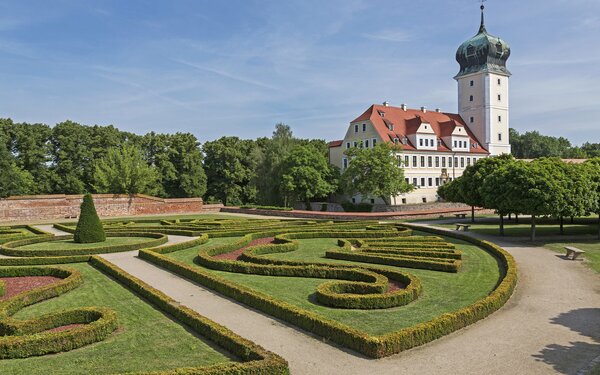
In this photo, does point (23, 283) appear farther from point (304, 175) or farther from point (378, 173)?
point (304, 175)

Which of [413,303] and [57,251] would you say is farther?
[57,251]

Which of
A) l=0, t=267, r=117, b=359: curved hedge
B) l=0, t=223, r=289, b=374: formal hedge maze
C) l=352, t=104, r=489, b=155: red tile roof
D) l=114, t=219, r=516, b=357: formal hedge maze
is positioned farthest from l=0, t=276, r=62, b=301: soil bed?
l=352, t=104, r=489, b=155: red tile roof

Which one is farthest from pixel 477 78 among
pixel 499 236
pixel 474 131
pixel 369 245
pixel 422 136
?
pixel 369 245

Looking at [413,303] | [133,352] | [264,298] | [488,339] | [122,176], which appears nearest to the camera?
[133,352]

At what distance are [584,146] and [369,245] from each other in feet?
331

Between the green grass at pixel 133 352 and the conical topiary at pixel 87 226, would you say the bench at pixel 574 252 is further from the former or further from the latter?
the conical topiary at pixel 87 226

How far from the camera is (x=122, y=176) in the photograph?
56281 millimetres

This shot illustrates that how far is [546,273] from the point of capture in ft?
59.1

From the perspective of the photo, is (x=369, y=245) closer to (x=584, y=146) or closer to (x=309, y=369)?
(x=309, y=369)

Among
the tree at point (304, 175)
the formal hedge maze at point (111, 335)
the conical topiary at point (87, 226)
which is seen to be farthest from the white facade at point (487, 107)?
the formal hedge maze at point (111, 335)

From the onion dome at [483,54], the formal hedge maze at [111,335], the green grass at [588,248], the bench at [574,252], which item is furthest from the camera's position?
the onion dome at [483,54]

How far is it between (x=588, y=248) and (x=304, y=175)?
118 feet

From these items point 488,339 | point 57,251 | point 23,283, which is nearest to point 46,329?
point 23,283

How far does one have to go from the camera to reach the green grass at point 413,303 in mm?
11820
